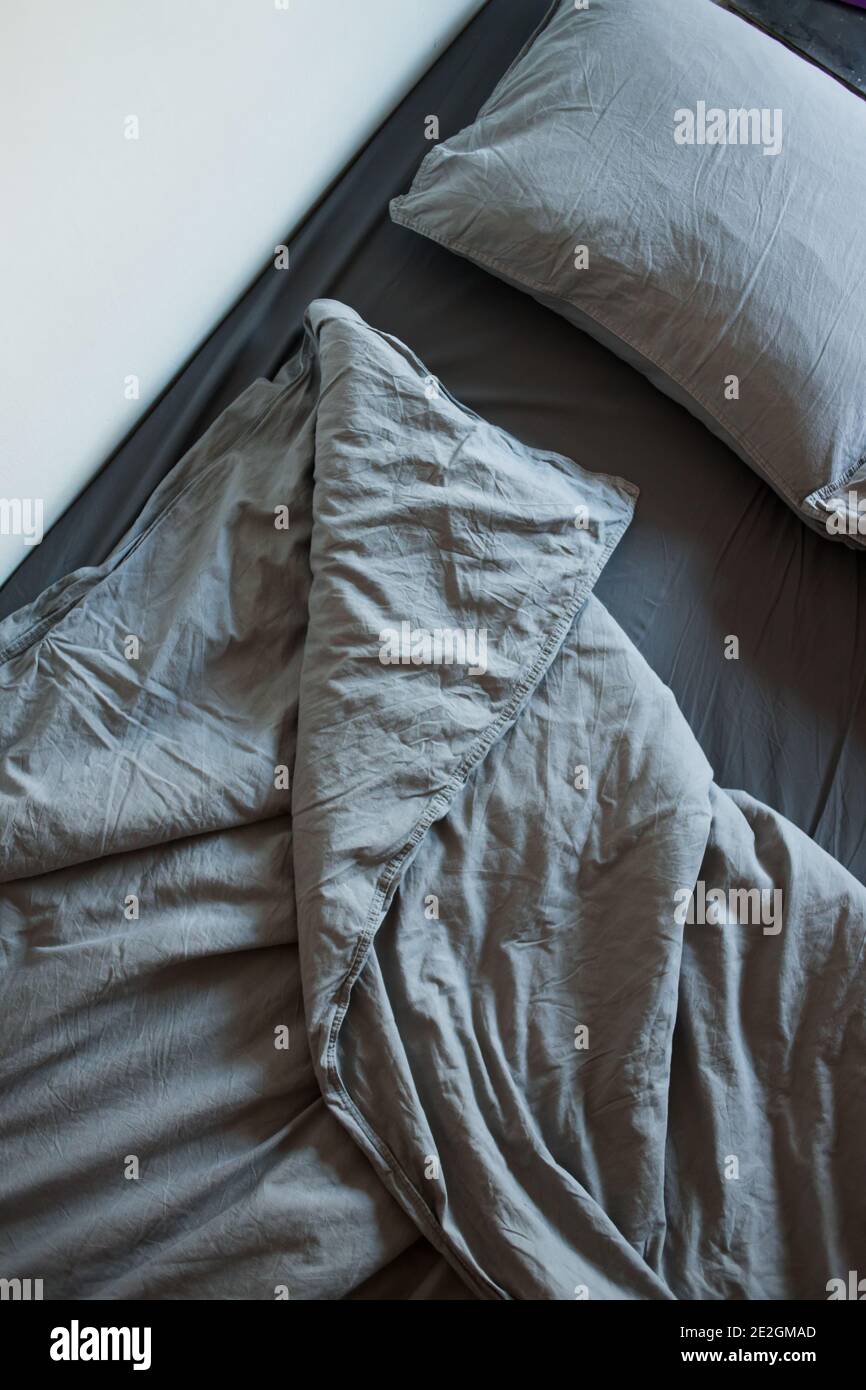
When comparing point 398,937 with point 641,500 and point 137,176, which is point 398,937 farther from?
point 137,176

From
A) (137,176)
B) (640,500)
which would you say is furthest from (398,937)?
(137,176)

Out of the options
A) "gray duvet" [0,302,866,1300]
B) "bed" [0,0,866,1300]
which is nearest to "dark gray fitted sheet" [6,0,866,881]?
"bed" [0,0,866,1300]

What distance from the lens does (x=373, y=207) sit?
4.87 feet

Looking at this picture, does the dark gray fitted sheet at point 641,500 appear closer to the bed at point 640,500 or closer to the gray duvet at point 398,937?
the bed at point 640,500

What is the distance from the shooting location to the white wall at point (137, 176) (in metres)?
1.07

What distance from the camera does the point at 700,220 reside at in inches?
50.1

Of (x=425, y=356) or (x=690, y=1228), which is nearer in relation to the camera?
(x=690, y=1228)

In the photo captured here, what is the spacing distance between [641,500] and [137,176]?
66 cm

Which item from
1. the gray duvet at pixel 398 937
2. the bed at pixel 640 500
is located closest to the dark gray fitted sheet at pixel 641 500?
the bed at pixel 640 500

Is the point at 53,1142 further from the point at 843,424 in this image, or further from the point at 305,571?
the point at 843,424

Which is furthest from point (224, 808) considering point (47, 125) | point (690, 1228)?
point (47, 125)

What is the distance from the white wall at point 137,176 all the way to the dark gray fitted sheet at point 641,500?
5cm

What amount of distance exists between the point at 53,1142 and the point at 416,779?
16.2 inches

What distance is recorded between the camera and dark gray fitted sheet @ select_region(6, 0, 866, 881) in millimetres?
1167
